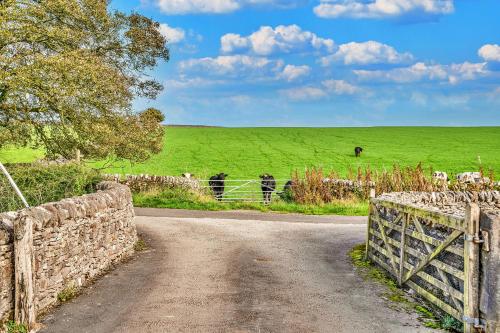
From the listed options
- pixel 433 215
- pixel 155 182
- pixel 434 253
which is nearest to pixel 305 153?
pixel 155 182

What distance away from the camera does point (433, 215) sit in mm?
10930

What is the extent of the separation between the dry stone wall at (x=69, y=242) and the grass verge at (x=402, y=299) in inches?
265

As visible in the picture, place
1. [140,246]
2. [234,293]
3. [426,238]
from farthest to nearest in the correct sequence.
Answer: [140,246] → [234,293] → [426,238]

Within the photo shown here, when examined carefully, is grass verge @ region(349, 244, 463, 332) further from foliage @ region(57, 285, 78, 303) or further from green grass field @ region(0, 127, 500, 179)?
green grass field @ region(0, 127, 500, 179)

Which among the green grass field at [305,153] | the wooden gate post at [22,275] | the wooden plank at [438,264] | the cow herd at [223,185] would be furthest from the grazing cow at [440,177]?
the wooden gate post at [22,275]

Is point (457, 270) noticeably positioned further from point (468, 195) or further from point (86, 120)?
point (86, 120)

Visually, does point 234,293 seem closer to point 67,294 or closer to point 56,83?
point 67,294

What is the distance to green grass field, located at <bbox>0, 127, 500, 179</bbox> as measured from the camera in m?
52.5

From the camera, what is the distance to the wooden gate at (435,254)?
920 centimetres

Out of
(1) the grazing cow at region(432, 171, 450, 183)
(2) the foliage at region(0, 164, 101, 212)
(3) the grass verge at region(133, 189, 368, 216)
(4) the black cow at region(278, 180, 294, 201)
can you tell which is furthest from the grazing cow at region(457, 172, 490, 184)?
(2) the foliage at region(0, 164, 101, 212)

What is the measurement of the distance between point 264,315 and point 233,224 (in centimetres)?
1299

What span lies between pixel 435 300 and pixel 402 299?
3.79ft

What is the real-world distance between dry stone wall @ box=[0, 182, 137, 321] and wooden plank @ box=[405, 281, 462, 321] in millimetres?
7399

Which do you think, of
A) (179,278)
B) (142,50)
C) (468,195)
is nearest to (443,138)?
(142,50)
